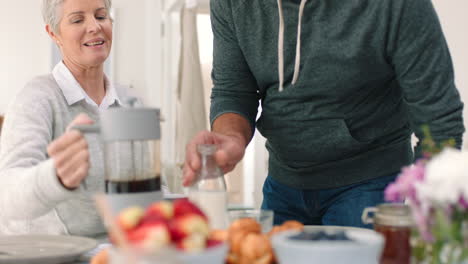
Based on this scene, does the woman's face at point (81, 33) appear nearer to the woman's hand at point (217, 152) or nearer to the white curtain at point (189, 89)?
the woman's hand at point (217, 152)

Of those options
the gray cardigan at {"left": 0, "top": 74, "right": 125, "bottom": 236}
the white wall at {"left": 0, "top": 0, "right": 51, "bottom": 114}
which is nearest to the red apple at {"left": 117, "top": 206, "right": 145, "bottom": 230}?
the gray cardigan at {"left": 0, "top": 74, "right": 125, "bottom": 236}

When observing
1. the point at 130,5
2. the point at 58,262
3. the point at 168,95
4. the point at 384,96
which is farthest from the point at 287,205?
the point at 130,5

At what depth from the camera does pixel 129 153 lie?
0.83 meters

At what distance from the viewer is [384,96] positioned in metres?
1.43

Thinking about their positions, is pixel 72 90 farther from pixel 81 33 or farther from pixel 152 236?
pixel 152 236

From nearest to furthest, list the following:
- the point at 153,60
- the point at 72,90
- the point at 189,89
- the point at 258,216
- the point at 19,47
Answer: the point at 258,216, the point at 72,90, the point at 189,89, the point at 19,47, the point at 153,60

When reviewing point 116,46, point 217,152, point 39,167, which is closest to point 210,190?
point 217,152

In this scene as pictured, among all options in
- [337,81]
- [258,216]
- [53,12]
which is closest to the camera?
[258,216]

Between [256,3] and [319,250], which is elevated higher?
[256,3]

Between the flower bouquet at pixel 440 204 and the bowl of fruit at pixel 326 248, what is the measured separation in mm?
65

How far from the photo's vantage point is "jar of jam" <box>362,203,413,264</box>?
29.4 inches

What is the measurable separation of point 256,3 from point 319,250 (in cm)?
94

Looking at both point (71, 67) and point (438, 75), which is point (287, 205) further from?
point (71, 67)

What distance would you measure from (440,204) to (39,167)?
2.34ft
